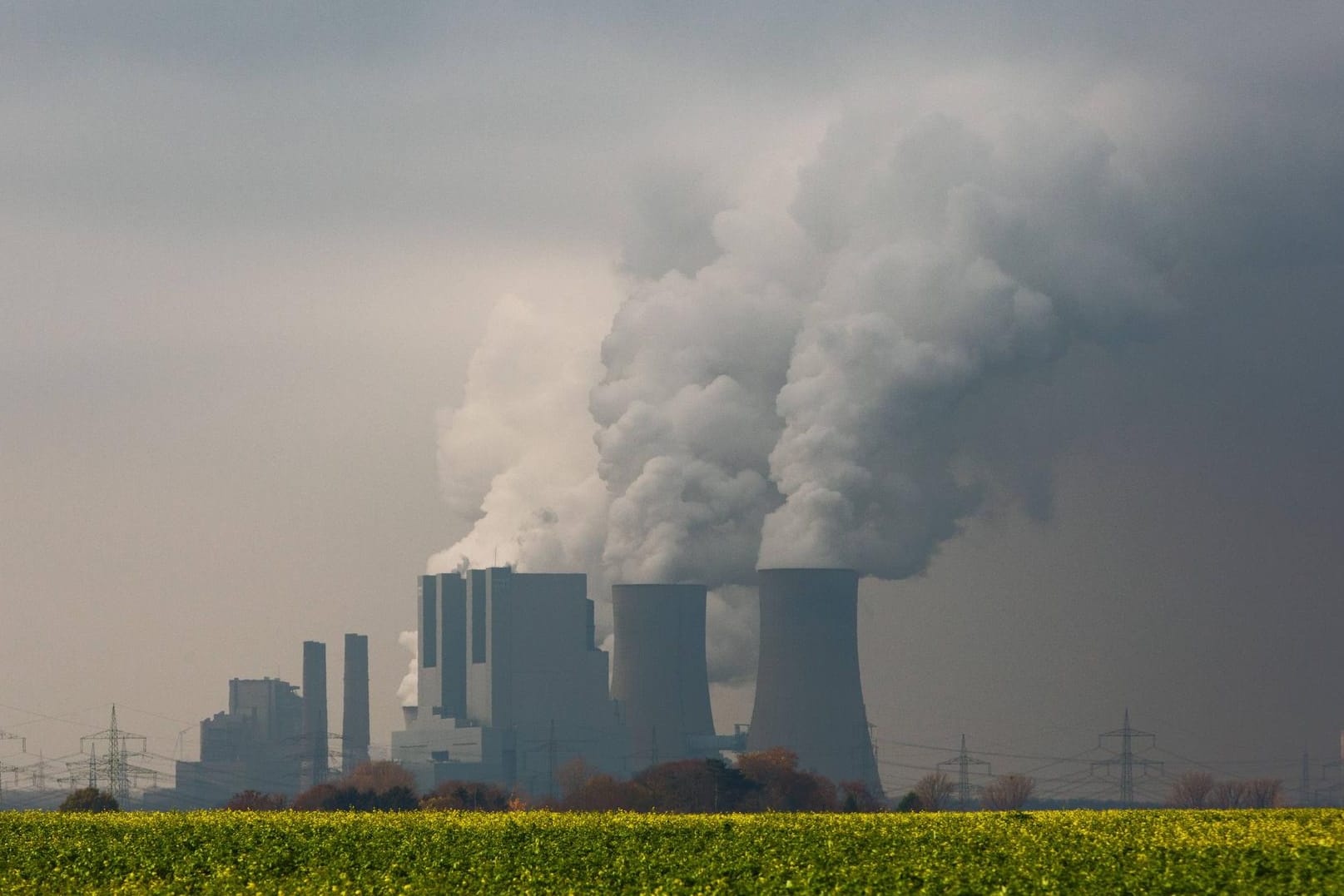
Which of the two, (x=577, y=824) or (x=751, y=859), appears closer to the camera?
(x=751, y=859)

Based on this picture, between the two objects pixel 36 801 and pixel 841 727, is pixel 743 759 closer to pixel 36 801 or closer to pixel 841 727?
pixel 841 727

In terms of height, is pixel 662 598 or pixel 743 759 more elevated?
pixel 662 598

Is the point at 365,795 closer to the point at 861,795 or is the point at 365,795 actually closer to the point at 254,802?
the point at 254,802

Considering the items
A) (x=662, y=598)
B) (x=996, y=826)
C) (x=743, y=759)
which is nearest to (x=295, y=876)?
(x=996, y=826)

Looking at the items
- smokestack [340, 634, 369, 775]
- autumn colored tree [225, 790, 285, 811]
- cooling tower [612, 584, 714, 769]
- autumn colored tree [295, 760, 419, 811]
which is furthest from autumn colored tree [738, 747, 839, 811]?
smokestack [340, 634, 369, 775]

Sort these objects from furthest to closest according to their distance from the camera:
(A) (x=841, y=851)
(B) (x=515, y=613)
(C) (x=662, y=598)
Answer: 1. (B) (x=515, y=613)
2. (C) (x=662, y=598)
3. (A) (x=841, y=851)

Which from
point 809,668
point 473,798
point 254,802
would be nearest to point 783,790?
point 809,668

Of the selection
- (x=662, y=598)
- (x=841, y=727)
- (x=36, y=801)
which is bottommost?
(x=36, y=801)

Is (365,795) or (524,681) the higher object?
(524,681)
